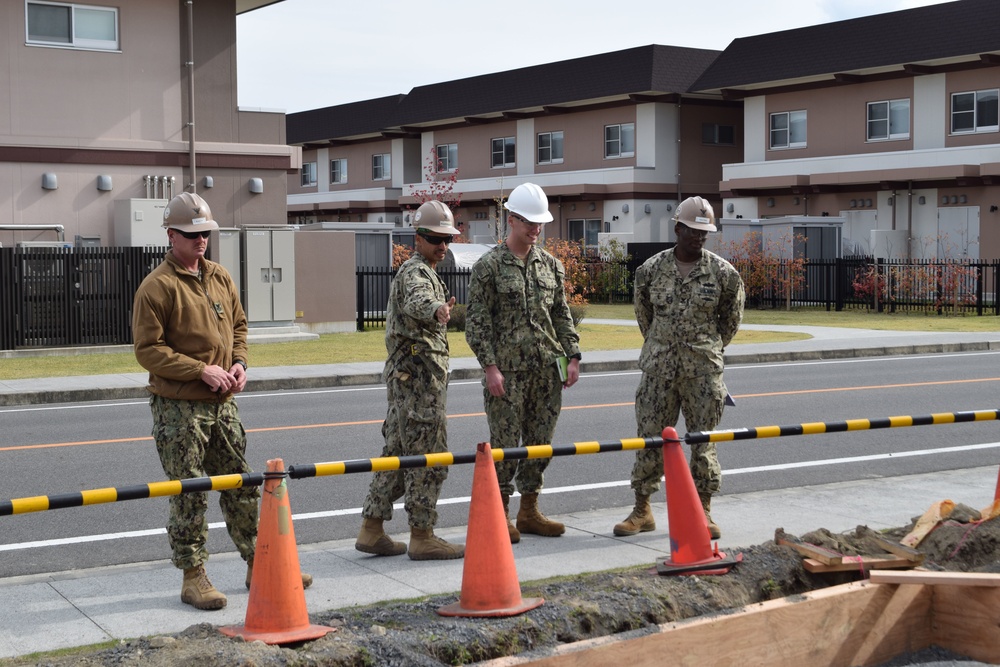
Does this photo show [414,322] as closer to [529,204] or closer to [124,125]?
[529,204]

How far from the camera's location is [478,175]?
54.9 m

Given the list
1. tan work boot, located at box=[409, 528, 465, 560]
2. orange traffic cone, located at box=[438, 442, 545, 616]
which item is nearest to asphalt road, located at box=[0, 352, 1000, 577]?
tan work boot, located at box=[409, 528, 465, 560]

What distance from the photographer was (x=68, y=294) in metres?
21.6

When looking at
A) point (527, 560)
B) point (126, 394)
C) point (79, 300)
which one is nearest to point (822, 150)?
point (79, 300)

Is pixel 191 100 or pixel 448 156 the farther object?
pixel 448 156

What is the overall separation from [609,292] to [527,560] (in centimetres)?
3430

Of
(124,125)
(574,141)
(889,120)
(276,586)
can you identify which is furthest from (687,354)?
(574,141)

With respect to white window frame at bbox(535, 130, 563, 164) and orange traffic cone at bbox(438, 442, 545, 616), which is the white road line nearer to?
orange traffic cone at bbox(438, 442, 545, 616)

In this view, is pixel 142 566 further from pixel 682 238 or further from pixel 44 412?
pixel 44 412

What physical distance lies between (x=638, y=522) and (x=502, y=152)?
155ft

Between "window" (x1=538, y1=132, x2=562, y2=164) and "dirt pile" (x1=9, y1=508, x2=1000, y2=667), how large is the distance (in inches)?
1794

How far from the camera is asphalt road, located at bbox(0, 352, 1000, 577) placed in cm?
825

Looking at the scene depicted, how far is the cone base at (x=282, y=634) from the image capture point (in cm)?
505

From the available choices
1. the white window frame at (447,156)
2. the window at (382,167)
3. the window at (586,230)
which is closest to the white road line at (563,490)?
the window at (586,230)
